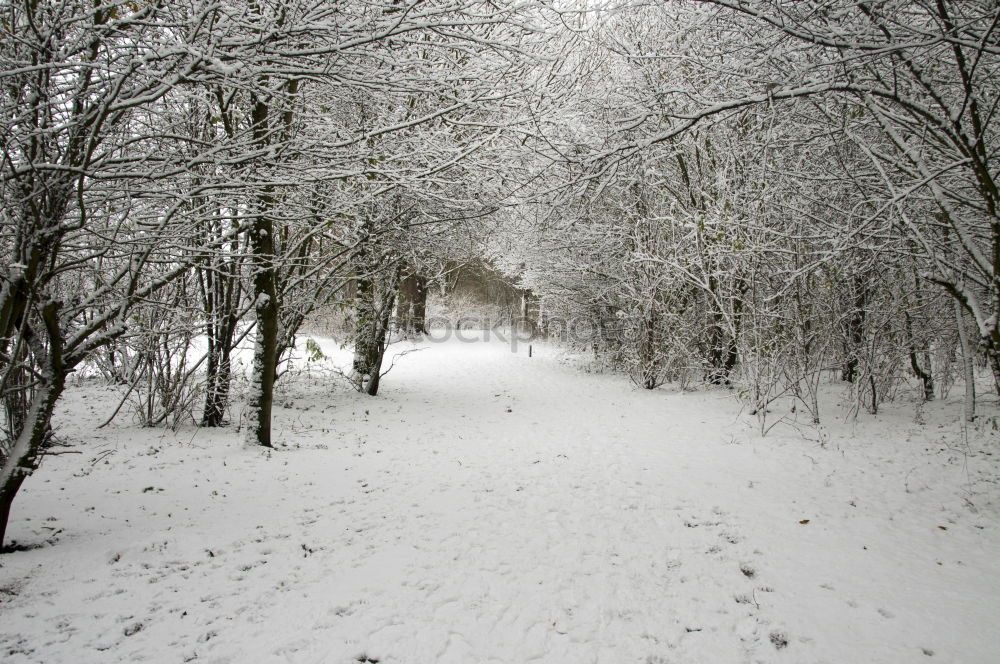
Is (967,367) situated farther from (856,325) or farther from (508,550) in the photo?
(508,550)

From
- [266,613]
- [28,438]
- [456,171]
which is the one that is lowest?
[266,613]

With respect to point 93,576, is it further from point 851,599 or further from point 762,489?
point 762,489

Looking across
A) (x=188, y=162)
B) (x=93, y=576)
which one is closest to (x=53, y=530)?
(x=93, y=576)

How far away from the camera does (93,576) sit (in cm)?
332

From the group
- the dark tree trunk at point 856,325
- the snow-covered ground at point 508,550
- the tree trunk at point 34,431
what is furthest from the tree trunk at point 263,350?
the dark tree trunk at point 856,325

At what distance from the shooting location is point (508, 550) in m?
4.04

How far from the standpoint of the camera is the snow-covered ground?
→ 9.46 feet

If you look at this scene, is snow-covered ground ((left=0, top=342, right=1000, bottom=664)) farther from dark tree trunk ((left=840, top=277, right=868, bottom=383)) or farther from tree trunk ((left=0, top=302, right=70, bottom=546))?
dark tree trunk ((left=840, top=277, right=868, bottom=383))

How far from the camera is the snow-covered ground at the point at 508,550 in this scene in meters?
2.88

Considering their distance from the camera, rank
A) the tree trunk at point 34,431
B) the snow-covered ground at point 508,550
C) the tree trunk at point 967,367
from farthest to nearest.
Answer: the tree trunk at point 967,367, the tree trunk at point 34,431, the snow-covered ground at point 508,550

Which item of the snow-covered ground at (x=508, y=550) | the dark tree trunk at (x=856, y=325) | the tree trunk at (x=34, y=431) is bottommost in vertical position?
the snow-covered ground at (x=508, y=550)

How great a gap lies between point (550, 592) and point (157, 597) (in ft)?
8.54

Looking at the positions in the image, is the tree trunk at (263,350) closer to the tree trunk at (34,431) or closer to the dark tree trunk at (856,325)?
the tree trunk at (34,431)

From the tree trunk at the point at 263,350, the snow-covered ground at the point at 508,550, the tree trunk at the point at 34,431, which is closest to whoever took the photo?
the snow-covered ground at the point at 508,550
